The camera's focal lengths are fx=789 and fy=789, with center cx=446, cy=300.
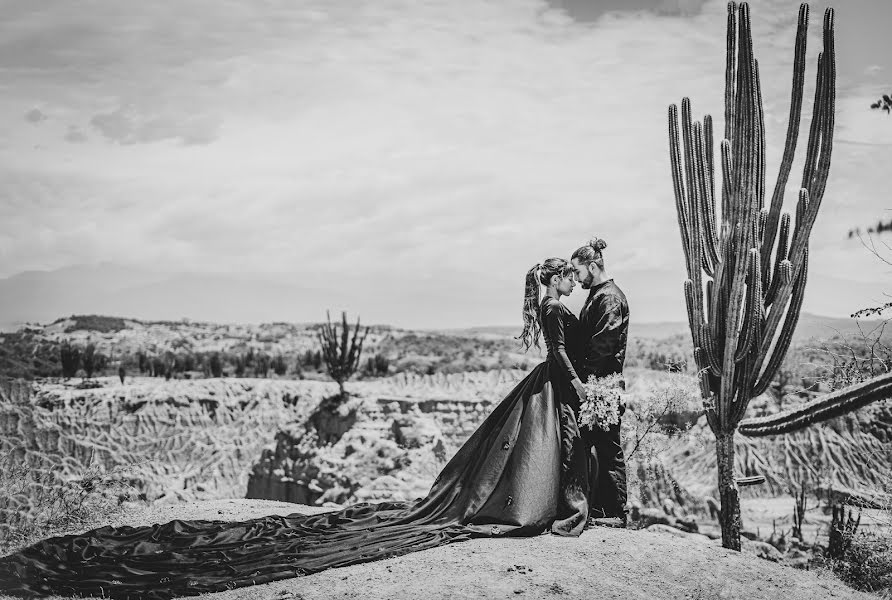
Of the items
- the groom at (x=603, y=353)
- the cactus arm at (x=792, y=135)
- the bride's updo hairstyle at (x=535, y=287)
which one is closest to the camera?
the groom at (x=603, y=353)

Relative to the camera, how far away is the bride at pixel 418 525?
6.13m

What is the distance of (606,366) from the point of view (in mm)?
7137

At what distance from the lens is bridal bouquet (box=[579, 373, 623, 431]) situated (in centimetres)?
674

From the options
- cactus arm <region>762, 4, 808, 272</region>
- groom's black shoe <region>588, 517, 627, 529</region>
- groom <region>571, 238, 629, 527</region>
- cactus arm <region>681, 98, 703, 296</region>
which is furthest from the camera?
cactus arm <region>681, 98, 703, 296</region>

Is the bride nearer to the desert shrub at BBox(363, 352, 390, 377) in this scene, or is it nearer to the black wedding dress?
the black wedding dress

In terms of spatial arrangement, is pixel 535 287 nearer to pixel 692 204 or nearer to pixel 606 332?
pixel 606 332

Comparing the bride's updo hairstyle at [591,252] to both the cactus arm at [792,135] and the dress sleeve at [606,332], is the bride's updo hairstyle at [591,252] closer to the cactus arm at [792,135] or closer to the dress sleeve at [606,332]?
the dress sleeve at [606,332]

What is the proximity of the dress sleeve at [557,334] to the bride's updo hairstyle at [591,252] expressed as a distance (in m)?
0.52

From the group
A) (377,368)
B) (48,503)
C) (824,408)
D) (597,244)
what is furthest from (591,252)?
(377,368)

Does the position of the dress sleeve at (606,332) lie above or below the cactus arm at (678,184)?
below

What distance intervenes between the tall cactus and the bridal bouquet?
159cm

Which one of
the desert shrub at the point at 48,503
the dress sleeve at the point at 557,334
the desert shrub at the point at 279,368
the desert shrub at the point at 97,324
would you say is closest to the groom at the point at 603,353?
the dress sleeve at the point at 557,334

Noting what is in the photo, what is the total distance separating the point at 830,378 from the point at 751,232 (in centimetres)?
197

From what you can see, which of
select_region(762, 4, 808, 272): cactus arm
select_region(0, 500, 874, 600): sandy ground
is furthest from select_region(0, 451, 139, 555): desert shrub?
select_region(762, 4, 808, 272): cactus arm
